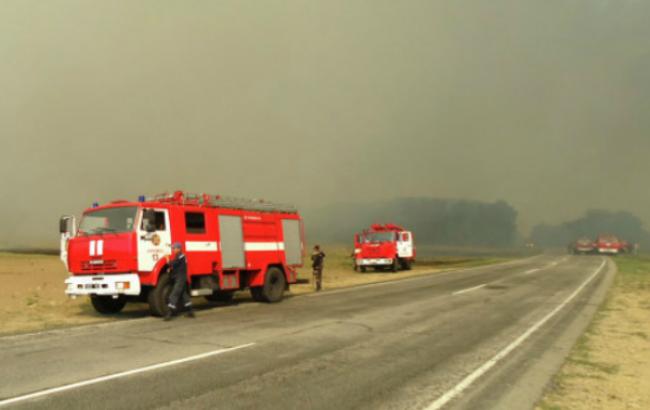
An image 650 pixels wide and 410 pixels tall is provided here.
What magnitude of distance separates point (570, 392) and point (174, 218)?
409 inches

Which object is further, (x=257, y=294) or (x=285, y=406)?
(x=257, y=294)

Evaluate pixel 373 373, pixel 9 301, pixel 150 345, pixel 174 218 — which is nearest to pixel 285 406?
pixel 373 373

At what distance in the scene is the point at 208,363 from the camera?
7457 millimetres

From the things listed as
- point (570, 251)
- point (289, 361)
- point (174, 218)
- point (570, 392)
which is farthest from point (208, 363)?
point (570, 251)

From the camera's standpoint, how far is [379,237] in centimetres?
3481

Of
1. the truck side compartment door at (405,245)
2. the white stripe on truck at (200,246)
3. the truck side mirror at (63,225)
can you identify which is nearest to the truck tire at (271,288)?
the white stripe on truck at (200,246)

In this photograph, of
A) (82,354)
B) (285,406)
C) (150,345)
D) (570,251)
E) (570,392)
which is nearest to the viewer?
(285,406)

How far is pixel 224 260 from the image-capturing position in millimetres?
14961

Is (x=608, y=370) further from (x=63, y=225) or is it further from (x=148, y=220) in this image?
(x=63, y=225)

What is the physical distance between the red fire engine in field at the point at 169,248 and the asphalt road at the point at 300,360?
1047mm

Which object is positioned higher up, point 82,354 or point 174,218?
point 174,218

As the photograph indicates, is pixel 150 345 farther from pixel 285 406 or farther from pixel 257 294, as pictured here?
pixel 257 294

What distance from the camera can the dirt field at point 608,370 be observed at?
6.03 meters

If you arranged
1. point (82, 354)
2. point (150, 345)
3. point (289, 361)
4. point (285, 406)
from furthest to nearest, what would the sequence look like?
point (150, 345), point (82, 354), point (289, 361), point (285, 406)
